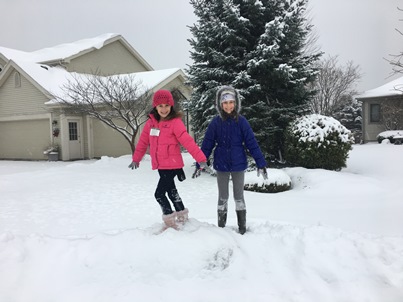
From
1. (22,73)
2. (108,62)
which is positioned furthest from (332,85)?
(22,73)

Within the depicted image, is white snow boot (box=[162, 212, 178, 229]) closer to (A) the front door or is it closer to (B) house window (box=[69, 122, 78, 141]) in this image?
(A) the front door

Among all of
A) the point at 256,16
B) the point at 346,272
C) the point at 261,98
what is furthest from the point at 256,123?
the point at 346,272

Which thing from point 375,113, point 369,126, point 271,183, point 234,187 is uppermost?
point 375,113

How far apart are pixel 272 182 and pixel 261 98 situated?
3.39 meters

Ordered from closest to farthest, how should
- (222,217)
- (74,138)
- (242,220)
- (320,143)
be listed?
(242,220), (222,217), (320,143), (74,138)

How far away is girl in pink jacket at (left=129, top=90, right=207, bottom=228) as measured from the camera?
3.68 meters

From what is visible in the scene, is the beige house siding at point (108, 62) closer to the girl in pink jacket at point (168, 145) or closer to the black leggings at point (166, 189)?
the girl in pink jacket at point (168, 145)

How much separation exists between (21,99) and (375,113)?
22.8 m

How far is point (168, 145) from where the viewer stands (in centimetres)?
369

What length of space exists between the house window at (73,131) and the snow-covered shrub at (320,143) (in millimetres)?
11939

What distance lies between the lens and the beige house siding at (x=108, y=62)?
19812 millimetres

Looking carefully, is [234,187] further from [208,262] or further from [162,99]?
[162,99]

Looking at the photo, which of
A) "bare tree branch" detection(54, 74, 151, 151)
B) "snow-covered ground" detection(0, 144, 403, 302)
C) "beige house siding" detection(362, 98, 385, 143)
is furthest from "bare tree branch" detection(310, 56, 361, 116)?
"snow-covered ground" detection(0, 144, 403, 302)

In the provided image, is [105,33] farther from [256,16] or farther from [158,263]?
[158,263]
